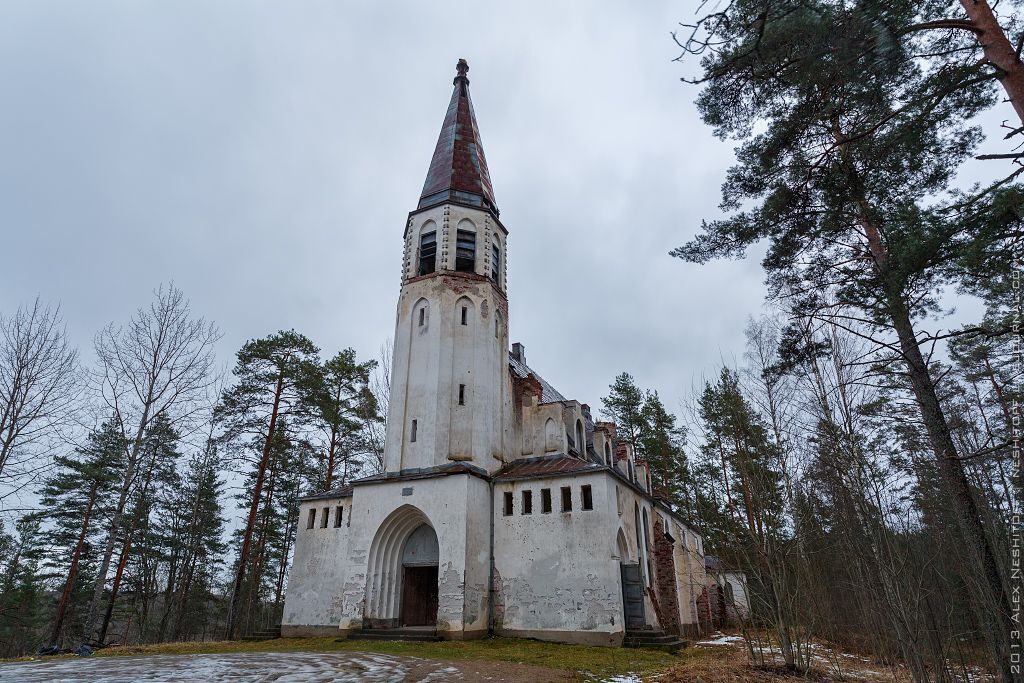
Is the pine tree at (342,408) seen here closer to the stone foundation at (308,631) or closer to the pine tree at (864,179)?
the stone foundation at (308,631)

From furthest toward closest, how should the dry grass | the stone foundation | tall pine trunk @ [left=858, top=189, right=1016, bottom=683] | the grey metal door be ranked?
the stone foundation
the grey metal door
the dry grass
tall pine trunk @ [left=858, top=189, right=1016, bottom=683]

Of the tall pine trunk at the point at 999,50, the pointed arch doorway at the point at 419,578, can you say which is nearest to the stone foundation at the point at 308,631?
the pointed arch doorway at the point at 419,578

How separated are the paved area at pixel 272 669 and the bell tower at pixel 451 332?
842 centimetres

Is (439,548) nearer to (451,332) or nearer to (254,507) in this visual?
(451,332)

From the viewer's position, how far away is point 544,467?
1962cm

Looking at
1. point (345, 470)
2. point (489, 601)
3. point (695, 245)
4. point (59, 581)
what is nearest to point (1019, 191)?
point (695, 245)

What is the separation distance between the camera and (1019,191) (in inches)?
247

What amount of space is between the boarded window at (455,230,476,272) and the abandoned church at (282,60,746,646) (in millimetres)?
66

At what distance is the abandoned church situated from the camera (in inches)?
656

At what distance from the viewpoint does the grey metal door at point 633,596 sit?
53.2 ft

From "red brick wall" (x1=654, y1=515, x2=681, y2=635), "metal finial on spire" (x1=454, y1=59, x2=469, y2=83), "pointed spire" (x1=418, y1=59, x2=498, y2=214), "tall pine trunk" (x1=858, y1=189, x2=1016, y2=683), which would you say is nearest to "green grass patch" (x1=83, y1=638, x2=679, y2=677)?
"red brick wall" (x1=654, y1=515, x2=681, y2=635)

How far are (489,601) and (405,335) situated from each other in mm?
10559

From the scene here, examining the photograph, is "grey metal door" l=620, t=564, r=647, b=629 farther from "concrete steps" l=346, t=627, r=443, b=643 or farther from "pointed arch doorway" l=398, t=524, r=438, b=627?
"pointed arch doorway" l=398, t=524, r=438, b=627

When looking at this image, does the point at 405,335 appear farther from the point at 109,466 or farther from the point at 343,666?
the point at 109,466
